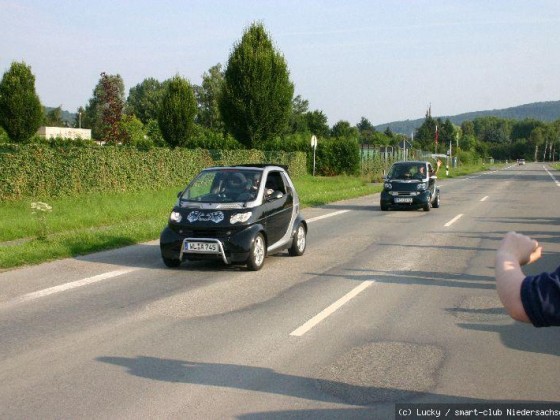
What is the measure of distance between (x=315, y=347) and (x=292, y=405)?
5.13 feet

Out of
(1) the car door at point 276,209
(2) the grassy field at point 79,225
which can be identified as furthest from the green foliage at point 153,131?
(1) the car door at point 276,209

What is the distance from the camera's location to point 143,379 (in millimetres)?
5469

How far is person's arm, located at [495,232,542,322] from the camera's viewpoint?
7.81 feet

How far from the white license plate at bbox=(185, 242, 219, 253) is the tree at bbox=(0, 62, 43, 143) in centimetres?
2847

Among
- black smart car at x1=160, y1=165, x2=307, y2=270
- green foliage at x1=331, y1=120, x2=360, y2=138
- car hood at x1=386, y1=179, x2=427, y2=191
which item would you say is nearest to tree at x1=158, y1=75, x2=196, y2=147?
car hood at x1=386, y1=179, x2=427, y2=191

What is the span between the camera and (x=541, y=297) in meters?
2.35

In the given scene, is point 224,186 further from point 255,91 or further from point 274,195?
point 255,91

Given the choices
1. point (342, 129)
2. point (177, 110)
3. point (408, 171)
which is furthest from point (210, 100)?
point (408, 171)

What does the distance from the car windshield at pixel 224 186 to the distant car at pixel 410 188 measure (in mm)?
11666

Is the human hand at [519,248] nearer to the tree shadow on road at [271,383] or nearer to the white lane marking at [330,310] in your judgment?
the tree shadow on road at [271,383]

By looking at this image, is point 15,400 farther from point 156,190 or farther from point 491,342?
point 156,190

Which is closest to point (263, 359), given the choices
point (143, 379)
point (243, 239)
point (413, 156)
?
point (143, 379)

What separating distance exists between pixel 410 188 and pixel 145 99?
312 feet

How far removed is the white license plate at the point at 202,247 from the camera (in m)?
10.6
